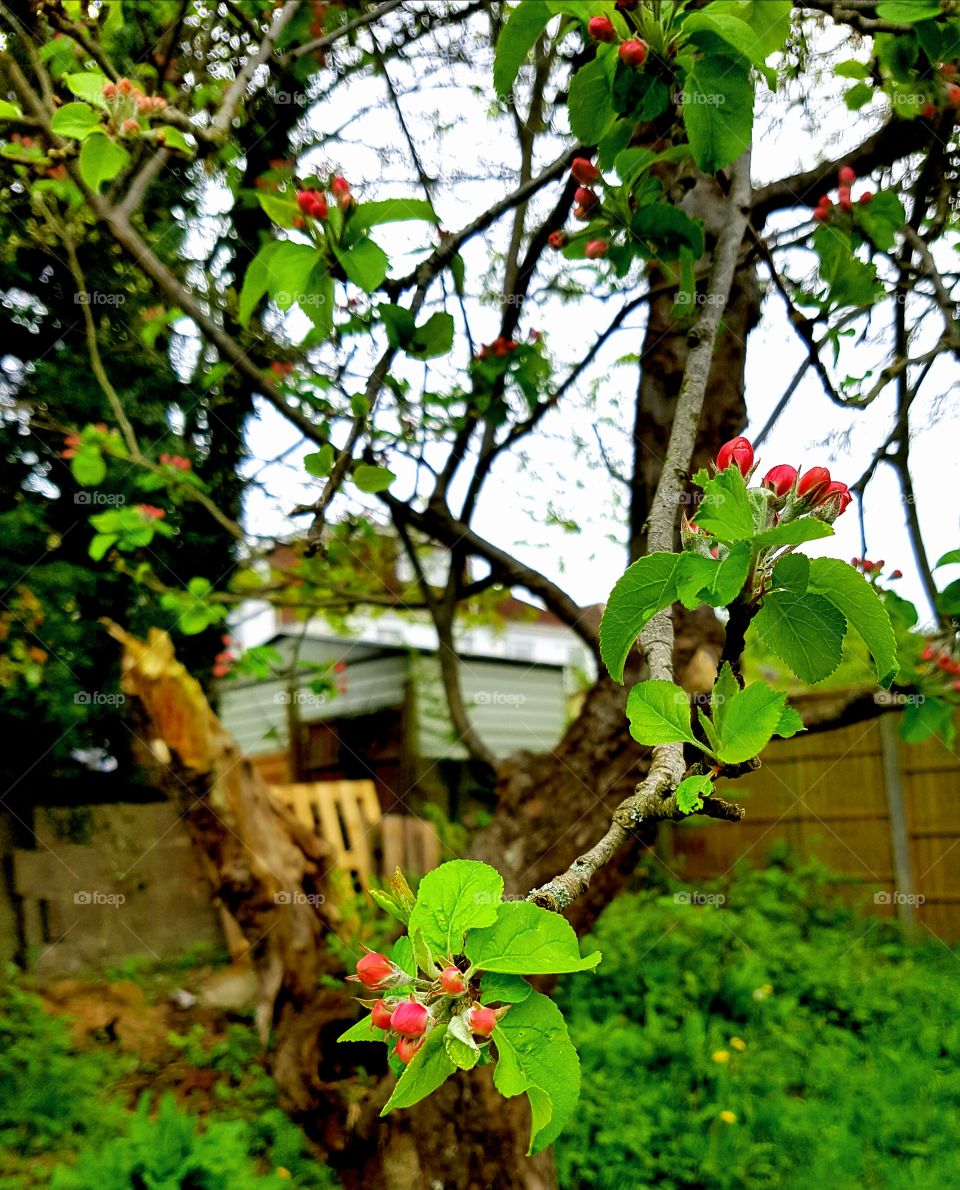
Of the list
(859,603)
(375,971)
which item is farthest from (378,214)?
(375,971)

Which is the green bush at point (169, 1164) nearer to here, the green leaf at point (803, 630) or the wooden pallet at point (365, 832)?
the green leaf at point (803, 630)

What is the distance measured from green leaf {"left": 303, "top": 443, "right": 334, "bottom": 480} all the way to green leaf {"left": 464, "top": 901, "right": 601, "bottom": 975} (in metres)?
1.09

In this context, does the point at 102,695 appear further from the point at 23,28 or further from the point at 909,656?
the point at 909,656

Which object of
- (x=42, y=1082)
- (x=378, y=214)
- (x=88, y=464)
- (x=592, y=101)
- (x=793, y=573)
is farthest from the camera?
(x=42, y=1082)

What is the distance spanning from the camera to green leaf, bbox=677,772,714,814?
67 centimetres

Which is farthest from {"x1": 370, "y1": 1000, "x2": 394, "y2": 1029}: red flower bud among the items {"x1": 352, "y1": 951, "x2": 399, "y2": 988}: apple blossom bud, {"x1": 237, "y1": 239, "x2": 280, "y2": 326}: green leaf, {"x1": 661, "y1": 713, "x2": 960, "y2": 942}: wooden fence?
{"x1": 661, "y1": 713, "x2": 960, "y2": 942}: wooden fence

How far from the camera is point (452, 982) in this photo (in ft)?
1.97

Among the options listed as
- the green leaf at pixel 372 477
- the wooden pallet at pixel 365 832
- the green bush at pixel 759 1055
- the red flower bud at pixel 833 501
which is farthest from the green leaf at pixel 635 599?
the wooden pallet at pixel 365 832

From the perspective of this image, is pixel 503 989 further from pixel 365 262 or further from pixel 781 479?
pixel 365 262

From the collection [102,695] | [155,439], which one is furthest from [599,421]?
[102,695]

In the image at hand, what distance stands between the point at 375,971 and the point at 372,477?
4.18 feet

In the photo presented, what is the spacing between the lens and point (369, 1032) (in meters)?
0.69

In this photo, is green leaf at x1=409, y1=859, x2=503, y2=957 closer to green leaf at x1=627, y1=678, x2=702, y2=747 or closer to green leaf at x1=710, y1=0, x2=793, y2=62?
green leaf at x1=627, y1=678, x2=702, y2=747

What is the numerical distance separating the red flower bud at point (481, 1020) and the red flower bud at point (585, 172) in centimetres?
144
